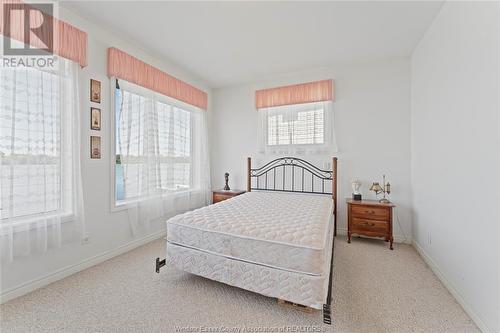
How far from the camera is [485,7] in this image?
1527 millimetres

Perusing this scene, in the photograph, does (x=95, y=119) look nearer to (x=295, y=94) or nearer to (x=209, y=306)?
(x=209, y=306)

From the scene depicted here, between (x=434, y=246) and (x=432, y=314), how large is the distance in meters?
0.99

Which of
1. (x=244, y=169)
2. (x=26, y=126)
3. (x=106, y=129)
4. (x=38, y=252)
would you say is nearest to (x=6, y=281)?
(x=38, y=252)

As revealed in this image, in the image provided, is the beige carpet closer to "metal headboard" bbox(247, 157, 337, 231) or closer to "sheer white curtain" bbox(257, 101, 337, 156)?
"metal headboard" bbox(247, 157, 337, 231)

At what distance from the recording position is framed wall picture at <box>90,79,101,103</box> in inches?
97.0

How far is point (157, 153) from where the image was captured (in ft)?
10.5

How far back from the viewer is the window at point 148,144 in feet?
9.22

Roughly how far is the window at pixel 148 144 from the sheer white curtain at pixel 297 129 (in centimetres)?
153

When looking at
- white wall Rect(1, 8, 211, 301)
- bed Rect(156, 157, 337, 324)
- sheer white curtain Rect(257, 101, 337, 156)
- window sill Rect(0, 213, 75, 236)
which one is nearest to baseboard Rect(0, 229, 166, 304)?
white wall Rect(1, 8, 211, 301)

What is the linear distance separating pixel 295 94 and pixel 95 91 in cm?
293

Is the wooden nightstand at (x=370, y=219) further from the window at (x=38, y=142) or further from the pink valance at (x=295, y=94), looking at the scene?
the window at (x=38, y=142)

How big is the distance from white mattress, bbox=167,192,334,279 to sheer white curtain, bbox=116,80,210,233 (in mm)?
1173

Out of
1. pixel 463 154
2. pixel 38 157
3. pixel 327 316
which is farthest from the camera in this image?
pixel 38 157

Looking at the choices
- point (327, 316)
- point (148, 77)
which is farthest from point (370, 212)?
point (148, 77)
